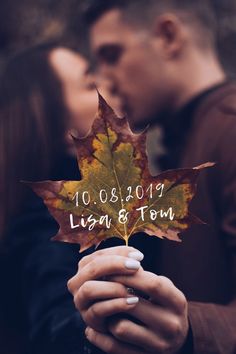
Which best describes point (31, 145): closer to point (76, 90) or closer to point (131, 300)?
point (76, 90)

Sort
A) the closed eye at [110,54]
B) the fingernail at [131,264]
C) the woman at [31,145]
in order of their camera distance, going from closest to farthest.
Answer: the fingernail at [131,264]
the woman at [31,145]
the closed eye at [110,54]

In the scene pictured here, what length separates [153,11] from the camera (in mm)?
1248

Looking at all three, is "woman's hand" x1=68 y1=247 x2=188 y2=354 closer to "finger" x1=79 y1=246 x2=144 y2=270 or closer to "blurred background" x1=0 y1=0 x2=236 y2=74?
"finger" x1=79 y1=246 x2=144 y2=270

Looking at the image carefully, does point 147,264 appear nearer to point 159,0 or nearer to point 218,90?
point 218,90

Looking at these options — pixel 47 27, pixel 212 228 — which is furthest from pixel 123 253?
pixel 47 27

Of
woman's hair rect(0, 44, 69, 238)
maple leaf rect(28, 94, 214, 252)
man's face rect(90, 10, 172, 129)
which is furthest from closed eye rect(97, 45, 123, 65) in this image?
maple leaf rect(28, 94, 214, 252)

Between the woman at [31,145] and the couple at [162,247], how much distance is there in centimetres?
2

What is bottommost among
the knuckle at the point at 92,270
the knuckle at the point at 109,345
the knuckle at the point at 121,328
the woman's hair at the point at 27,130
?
the knuckle at the point at 109,345

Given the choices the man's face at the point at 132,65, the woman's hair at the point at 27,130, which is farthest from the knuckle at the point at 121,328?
the man's face at the point at 132,65

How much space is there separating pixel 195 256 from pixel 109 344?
0.29 meters

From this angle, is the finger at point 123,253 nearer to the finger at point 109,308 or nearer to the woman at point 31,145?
the finger at point 109,308

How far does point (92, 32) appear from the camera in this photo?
1.25 meters

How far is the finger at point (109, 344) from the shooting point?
69 cm

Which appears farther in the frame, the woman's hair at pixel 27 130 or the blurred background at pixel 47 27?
the blurred background at pixel 47 27
